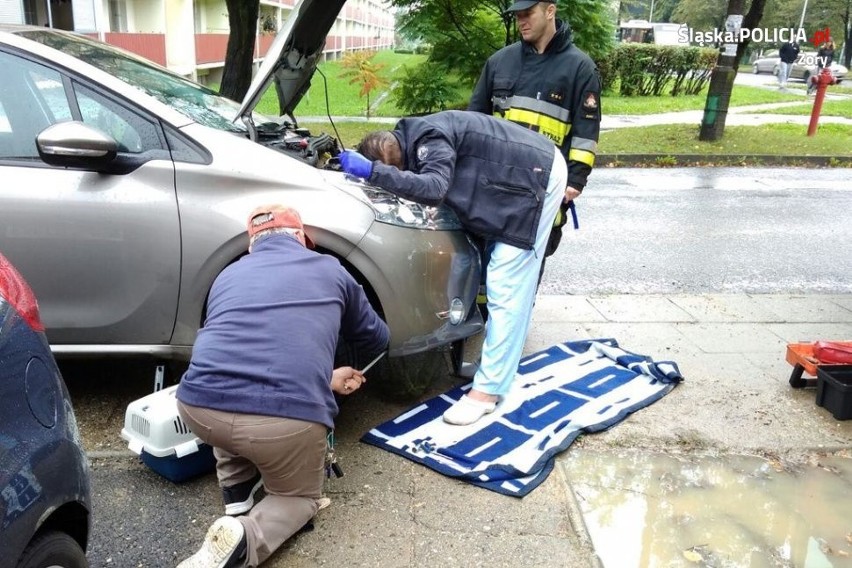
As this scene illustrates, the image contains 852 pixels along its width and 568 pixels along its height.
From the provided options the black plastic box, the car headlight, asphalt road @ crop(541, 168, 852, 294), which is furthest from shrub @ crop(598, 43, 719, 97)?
the car headlight

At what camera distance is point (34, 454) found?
1640 mm

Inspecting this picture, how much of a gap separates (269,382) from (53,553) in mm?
789

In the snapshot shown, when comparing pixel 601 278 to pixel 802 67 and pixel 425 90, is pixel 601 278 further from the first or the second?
pixel 802 67

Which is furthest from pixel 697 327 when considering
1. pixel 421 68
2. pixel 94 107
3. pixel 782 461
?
pixel 421 68

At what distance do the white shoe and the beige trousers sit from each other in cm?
99

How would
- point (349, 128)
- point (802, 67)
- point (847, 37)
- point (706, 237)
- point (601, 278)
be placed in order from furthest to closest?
point (847, 37) < point (802, 67) < point (349, 128) < point (706, 237) < point (601, 278)

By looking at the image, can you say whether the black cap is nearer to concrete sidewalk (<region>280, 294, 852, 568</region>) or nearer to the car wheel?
the car wheel

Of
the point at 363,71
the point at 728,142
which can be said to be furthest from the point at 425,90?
the point at 728,142

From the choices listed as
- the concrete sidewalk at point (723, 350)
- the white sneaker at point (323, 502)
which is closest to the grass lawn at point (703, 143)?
the concrete sidewalk at point (723, 350)

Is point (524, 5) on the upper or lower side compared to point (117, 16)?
upper

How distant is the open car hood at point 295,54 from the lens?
137 inches

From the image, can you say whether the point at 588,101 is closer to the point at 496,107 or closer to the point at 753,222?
the point at 496,107

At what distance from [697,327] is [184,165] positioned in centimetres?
336

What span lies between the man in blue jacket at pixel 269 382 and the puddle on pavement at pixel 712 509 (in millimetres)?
1129
